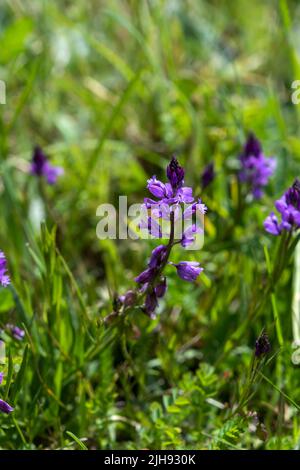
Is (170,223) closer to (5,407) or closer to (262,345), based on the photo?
(262,345)

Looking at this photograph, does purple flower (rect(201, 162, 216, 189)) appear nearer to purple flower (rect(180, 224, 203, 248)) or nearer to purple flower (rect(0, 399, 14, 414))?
purple flower (rect(180, 224, 203, 248))

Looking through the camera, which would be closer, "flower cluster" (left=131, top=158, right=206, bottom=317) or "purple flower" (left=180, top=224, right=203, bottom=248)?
"flower cluster" (left=131, top=158, right=206, bottom=317)

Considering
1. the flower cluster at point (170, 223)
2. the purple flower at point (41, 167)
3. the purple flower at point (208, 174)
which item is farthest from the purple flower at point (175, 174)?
the purple flower at point (41, 167)

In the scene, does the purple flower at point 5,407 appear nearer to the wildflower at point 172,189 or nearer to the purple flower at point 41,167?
the wildflower at point 172,189

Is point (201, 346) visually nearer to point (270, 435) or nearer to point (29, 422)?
point (270, 435)

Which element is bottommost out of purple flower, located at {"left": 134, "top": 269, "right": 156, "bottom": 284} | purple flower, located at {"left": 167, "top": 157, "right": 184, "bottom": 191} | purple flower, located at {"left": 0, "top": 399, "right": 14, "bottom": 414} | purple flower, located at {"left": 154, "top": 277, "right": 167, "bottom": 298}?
purple flower, located at {"left": 0, "top": 399, "right": 14, "bottom": 414}

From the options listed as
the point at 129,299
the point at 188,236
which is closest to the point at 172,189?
the point at 188,236

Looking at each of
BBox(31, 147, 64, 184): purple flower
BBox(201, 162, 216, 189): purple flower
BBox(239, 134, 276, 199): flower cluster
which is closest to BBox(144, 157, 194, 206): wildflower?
BBox(201, 162, 216, 189): purple flower
